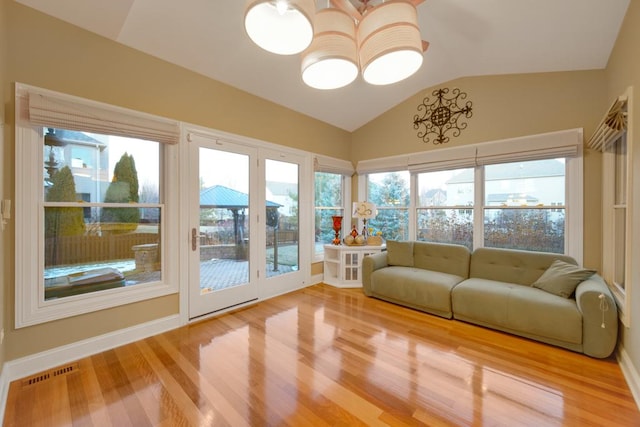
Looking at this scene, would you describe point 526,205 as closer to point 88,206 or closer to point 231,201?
point 231,201

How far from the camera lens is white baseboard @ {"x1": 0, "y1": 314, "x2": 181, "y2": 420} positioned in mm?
1980

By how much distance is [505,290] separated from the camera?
110 inches

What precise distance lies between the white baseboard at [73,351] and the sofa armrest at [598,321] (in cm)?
382

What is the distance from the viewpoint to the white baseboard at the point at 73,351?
6.50 ft

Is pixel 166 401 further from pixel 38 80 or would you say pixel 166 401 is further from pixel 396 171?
pixel 396 171

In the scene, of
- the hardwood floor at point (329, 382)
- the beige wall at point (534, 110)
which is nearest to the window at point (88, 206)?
the hardwood floor at point (329, 382)

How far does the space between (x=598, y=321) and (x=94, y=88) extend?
469cm

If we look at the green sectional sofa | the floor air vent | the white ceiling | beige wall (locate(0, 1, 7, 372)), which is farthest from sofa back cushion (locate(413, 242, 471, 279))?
beige wall (locate(0, 1, 7, 372))

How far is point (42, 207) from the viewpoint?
2.17 m

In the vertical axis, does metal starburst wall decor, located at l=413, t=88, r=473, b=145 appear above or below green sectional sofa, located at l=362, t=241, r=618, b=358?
above

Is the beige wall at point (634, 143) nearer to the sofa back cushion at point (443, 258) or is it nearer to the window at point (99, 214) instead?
the sofa back cushion at point (443, 258)

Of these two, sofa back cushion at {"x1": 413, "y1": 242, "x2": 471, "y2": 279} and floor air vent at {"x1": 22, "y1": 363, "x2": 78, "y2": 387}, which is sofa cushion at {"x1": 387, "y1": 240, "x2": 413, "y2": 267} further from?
floor air vent at {"x1": 22, "y1": 363, "x2": 78, "y2": 387}

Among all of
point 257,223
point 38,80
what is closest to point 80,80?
point 38,80

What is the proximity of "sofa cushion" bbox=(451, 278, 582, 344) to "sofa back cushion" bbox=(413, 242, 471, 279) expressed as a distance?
0.37 meters
